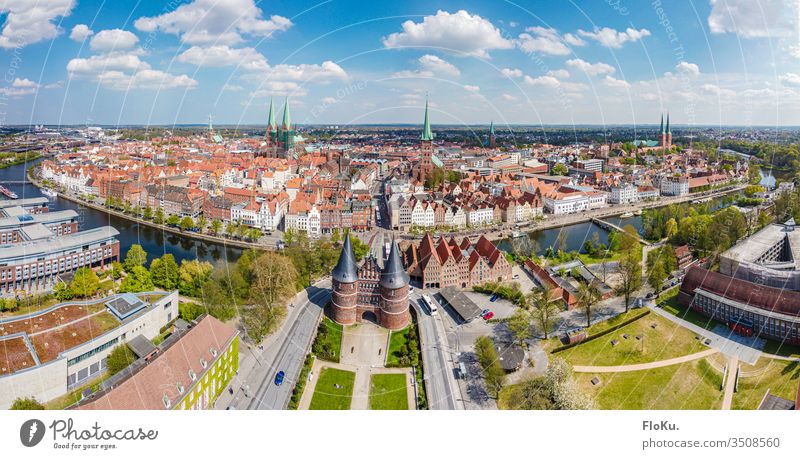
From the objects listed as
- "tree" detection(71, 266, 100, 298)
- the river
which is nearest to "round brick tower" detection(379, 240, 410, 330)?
"tree" detection(71, 266, 100, 298)

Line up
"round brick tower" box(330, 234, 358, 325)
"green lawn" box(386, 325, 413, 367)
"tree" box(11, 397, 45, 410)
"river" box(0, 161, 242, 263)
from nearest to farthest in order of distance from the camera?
"tree" box(11, 397, 45, 410)
"green lawn" box(386, 325, 413, 367)
"round brick tower" box(330, 234, 358, 325)
"river" box(0, 161, 242, 263)

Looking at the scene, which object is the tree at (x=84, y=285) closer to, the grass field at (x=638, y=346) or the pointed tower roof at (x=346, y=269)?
the pointed tower roof at (x=346, y=269)

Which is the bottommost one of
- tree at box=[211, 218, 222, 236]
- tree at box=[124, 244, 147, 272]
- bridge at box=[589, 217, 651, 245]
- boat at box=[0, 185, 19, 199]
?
tree at box=[124, 244, 147, 272]

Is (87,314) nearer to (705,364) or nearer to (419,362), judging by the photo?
(419,362)

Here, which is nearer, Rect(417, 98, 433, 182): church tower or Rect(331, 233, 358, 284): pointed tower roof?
Rect(331, 233, 358, 284): pointed tower roof

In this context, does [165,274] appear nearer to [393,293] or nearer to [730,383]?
[393,293]

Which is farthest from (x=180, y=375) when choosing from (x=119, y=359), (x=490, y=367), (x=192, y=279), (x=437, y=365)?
(x=192, y=279)

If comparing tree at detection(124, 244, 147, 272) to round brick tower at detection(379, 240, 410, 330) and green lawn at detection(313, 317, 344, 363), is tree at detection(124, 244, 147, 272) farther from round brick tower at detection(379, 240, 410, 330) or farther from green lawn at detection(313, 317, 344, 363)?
round brick tower at detection(379, 240, 410, 330)
